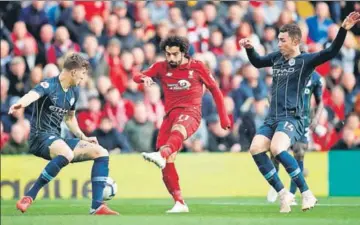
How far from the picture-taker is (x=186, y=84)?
1452 cm

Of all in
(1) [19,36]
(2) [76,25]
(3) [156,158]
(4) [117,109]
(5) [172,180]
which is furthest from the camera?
(2) [76,25]

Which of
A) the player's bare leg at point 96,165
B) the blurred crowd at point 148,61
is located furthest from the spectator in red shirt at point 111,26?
the player's bare leg at point 96,165

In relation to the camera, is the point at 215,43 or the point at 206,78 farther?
the point at 215,43

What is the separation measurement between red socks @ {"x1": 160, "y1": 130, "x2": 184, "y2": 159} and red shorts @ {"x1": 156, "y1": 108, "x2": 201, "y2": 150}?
254 mm

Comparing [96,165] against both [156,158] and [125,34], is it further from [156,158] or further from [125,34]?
[125,34]

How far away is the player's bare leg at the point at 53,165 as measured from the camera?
44.3 ft

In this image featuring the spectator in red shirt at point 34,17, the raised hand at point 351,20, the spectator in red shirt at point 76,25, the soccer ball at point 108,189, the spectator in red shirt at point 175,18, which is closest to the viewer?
the raised hand at point 351,20

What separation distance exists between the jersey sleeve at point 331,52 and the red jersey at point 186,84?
56.8 inches

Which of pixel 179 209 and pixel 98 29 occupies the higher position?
pixel 98 29

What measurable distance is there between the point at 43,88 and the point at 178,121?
5.99 feet

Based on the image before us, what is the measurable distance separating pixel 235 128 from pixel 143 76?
21.4ft

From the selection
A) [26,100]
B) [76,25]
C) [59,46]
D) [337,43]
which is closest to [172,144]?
[26,100]

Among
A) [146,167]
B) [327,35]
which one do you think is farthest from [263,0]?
[146,167]

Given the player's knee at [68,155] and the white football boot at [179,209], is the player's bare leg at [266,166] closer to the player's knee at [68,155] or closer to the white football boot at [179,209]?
the white football boot at [179,209]
